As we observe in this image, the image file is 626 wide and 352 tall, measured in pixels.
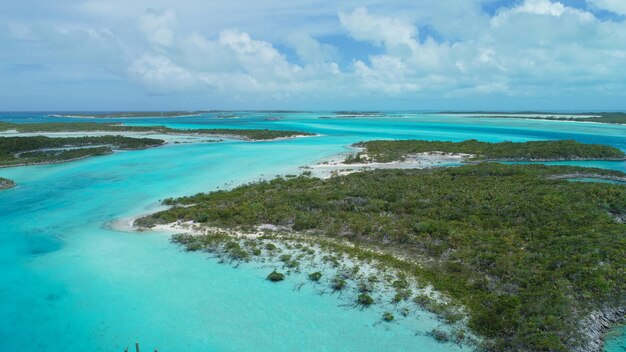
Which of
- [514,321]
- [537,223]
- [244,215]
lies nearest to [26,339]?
[244,215]

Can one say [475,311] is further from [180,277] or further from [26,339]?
[26,339]

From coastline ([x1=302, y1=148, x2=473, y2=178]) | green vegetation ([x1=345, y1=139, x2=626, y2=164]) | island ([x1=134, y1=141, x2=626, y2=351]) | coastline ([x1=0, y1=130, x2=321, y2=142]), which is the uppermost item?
coastline ([x1=0, y1=130, x2=321, y2=142])

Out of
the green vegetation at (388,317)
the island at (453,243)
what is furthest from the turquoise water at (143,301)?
the island at (453,243)

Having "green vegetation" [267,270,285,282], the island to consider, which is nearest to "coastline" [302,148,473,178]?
the island

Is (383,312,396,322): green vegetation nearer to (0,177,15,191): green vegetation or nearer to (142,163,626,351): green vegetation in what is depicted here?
(142,163,626,351): green vegetation

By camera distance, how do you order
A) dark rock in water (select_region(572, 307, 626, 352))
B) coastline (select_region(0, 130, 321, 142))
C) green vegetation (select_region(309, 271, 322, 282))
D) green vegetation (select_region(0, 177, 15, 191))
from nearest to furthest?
dark rock in water (select_region(572, 307, 626, 352)), green vegetation (select_region(309, 271, 322, 282)), green vegetation (select_region(0, 177, 15, 191)), coastline (select_region(0, 130, 321, 142))

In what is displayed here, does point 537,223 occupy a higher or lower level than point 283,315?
higher
